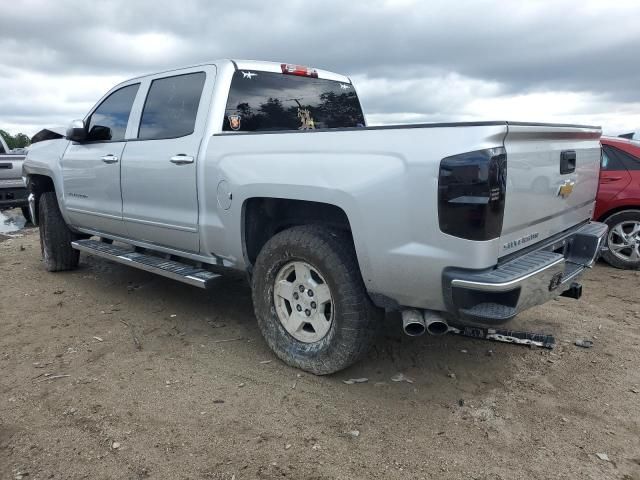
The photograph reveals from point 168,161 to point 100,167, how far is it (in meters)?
1.23

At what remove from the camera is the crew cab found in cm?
999

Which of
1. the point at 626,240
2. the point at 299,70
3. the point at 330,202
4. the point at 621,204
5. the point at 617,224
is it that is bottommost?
the point at 626,240

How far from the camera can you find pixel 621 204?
618 cm

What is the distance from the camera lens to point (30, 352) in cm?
385

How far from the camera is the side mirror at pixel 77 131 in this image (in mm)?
4961

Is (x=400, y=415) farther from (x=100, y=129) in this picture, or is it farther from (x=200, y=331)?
(x=100, y=129)

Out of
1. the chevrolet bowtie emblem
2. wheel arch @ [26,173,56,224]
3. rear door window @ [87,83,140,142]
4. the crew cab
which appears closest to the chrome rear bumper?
the chevrolet bowtie emblem

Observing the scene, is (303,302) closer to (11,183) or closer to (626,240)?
(626,240)

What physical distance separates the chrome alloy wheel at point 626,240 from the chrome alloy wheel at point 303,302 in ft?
15.0

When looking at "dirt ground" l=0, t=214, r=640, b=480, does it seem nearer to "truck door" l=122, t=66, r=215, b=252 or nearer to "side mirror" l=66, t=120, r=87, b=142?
"truck door" l=122, t=66, r=215, b=252

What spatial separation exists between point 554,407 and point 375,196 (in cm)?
164

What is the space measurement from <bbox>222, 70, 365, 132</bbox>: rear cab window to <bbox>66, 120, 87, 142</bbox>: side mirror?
6.33ft

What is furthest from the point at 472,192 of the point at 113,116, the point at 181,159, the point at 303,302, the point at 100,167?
the point at 113,116

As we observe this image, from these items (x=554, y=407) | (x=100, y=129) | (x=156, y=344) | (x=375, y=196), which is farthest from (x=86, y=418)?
(x=100, y=129)
